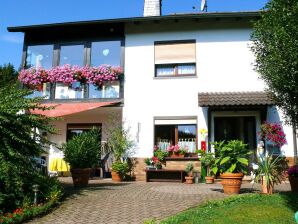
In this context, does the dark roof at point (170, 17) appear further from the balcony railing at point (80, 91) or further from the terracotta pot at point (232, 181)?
the terracotta pot at point (232, 181)

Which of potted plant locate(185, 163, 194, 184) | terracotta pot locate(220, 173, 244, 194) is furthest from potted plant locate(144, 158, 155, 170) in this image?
terracotta pot locate(220, 173, 244, 194)

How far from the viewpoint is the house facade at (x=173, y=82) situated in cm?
1781

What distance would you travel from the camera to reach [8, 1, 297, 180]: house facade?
58.4 feet

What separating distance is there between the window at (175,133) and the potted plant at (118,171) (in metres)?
2.08

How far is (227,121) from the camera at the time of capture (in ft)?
59.2

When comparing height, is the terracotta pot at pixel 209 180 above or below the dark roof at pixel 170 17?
below

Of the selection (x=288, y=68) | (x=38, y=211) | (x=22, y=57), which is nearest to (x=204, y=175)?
(x=288, y=68)

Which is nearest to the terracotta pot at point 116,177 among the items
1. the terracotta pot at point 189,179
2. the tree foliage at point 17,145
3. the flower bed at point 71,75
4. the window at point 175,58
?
the terracotta pot at point 189,179

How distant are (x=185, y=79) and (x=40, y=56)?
7.78 m

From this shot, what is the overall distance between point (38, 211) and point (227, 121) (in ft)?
36.3

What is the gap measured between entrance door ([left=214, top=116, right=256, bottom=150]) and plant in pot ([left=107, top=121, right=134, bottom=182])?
4.09 meters

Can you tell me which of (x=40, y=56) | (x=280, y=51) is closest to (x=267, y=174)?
(x=280, y=51)

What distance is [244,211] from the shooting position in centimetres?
893

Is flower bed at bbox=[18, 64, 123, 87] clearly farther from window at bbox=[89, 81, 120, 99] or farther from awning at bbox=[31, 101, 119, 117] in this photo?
awning at bbox=[31, 101, 119, 117]
